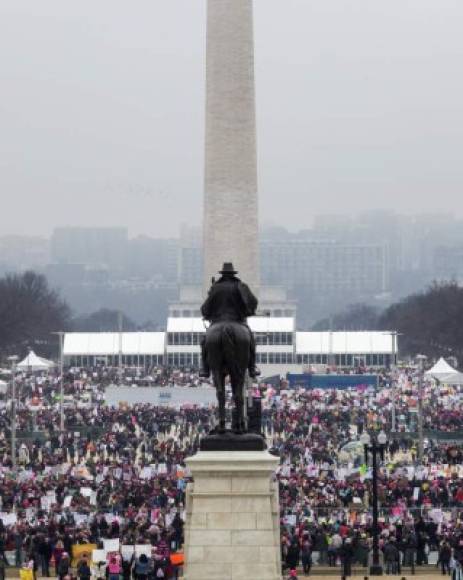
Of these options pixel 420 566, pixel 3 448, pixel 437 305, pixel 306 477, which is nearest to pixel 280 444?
pixel 3 448

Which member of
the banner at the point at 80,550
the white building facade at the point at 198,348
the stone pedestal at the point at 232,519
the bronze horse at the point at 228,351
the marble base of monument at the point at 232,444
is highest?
the white building facade at the point at 198,348

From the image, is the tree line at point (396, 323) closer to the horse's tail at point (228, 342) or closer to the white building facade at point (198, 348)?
the white building facade at point (198, 348)

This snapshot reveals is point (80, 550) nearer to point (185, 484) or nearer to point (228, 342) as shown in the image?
point (185, 484)

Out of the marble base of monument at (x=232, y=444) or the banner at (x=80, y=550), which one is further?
the banner at (x=80, y=550)

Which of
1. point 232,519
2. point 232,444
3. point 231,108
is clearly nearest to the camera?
point 232,519

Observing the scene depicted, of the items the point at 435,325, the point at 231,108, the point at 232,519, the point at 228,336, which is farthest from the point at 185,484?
the point at 435,325

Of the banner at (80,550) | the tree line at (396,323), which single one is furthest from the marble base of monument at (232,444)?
the tree line at (396,323)
